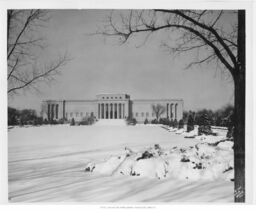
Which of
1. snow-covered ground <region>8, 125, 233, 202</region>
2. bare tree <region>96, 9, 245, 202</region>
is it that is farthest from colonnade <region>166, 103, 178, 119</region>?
bare tree <region>96, 9, 245, 202</region>

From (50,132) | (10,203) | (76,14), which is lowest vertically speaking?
(10,203)

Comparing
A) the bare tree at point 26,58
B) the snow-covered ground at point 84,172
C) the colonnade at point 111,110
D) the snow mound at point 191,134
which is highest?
the bare tree at point 26,58

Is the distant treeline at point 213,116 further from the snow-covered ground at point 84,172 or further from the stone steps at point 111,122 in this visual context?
the stone steps at point 111,122

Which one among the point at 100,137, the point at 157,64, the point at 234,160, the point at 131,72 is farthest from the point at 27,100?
the point at 234,160

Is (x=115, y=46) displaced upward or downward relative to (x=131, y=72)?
upward

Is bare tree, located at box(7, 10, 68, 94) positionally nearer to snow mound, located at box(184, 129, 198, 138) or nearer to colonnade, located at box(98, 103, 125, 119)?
colonnade, located at box(98, 103, 125, 119)

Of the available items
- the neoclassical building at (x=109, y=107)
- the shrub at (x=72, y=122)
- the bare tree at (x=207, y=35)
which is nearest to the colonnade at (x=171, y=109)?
the neoclassical building at (x=109, y=107)
